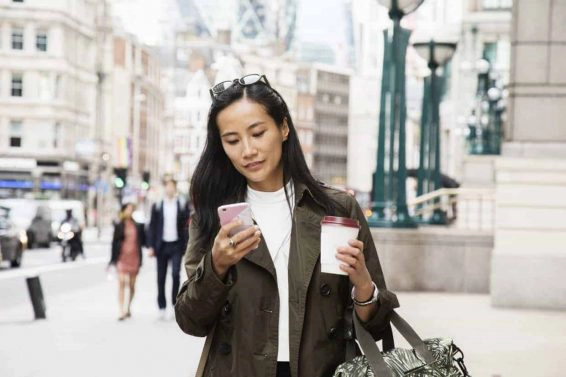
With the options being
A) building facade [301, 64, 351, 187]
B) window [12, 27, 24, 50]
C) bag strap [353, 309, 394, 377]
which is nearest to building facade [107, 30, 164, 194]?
window [12, 27, 24, 50]

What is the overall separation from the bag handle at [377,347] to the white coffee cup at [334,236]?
0.88 feet

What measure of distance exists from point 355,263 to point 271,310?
0.34 m

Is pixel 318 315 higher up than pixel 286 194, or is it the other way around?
pixel 286 194

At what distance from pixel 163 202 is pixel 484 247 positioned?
226 inches

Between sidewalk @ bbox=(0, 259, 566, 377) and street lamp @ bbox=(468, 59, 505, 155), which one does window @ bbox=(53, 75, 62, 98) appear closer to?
street lamp @ bbox=(468, 59, 505, 155)

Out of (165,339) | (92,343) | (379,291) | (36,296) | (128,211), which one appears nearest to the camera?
(379,291)

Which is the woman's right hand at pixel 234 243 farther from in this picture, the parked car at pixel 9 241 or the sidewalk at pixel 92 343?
the parked car at pixel 9 241

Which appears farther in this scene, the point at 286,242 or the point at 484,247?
the point at 484,247

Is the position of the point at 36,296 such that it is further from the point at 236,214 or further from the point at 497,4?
the point at 497,4

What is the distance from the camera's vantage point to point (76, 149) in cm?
8081

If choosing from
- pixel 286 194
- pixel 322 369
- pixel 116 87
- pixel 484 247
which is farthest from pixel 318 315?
pixel 116 87

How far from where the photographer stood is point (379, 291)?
12.0ft

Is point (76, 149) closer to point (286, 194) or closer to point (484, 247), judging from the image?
point (484, 247)

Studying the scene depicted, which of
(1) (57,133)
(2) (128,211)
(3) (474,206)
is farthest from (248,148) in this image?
(1) (57,133)
